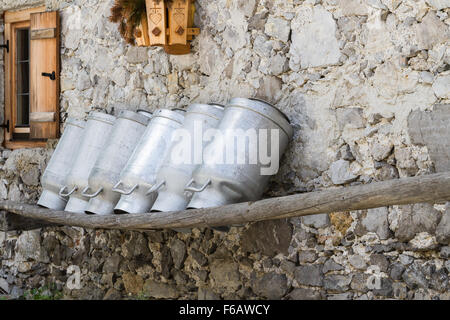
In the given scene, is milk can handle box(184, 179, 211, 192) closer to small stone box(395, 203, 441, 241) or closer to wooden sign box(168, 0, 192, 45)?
small stone box(395, 203, 441, 241)

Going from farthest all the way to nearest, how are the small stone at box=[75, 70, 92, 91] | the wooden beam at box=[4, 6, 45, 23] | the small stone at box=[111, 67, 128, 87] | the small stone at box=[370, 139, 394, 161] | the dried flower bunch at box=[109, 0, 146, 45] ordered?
1. the wooden beam at box=[4, 6, 45, 23]
2. the small stone at box=[75, 70, 92, 91]
3. the small stone at box=[111, 67, 128, 87]
4. the dried flower bunch at box=[109, 0, 146, 45]
5. the small stone at box=[370, 139, 394, 161]

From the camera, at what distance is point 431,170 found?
291cm

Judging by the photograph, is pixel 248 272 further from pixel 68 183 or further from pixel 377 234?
pixel 68 183

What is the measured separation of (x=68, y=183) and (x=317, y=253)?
1.55 m

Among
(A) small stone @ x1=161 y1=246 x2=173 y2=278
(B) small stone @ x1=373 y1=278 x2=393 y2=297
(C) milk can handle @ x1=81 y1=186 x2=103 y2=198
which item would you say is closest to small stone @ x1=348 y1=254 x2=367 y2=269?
(B) small stone @ x1=373 y1=278 x2=393 y2=297

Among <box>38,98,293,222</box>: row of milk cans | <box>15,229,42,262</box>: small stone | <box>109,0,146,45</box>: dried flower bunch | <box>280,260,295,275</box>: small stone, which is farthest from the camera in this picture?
<box>15,229,42,262</box>: small stone

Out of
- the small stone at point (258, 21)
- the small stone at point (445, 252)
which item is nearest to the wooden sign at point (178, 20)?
the small stone at point (258, 21)

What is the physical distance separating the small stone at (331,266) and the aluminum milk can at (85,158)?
1444 millimetres

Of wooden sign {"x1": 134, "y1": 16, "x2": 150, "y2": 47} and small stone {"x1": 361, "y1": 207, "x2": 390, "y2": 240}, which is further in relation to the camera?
wooden sign {"x1": 134, "y1": 16, "x2": 150, "y2": 47}

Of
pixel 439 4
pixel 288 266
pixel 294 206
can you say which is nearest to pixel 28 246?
pixel 288 266

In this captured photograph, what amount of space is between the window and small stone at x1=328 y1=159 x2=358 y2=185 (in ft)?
7.60

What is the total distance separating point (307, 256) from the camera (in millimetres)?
3367

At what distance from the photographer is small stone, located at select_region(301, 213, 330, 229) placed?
3.30 m

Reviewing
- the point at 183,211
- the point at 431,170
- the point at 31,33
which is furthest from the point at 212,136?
the point at 31,33
